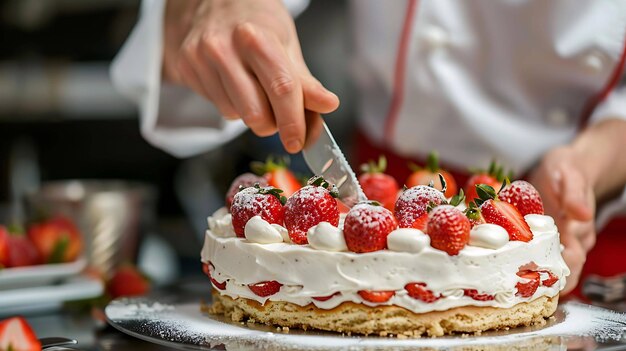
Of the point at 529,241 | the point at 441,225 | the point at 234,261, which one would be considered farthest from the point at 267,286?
the point at 529,241

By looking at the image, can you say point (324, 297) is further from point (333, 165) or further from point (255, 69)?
point (255, 69)

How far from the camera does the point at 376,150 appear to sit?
2.54 m

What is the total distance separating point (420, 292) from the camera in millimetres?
1436

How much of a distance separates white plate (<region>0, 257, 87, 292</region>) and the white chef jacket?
1.24 feet

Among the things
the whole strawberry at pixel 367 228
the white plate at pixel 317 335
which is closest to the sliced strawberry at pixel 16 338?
the white plate at pixel 317 335

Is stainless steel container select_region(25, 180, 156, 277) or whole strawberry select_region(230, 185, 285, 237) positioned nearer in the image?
whole strawberry select_region(230, 185, 285, 237)

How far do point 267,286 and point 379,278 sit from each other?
0.65ft

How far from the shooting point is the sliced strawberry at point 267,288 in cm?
152

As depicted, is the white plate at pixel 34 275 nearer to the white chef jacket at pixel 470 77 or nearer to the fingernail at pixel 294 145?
→ the white chef jacket at pixel 470 77

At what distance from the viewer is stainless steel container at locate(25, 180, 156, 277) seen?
2.73 meters

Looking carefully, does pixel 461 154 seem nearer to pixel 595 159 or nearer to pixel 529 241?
pixel 595 159

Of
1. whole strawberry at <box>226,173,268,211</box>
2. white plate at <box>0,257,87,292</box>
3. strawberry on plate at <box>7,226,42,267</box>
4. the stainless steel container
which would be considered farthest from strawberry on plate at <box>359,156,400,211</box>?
the stainless steel container

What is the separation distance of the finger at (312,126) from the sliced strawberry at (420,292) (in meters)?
0.38

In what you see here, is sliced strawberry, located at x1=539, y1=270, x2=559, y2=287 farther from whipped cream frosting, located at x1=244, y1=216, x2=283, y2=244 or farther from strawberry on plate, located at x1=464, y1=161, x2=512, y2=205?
whipped cream frosting, located at x1=244, y1=216, x2=283, y2=244
